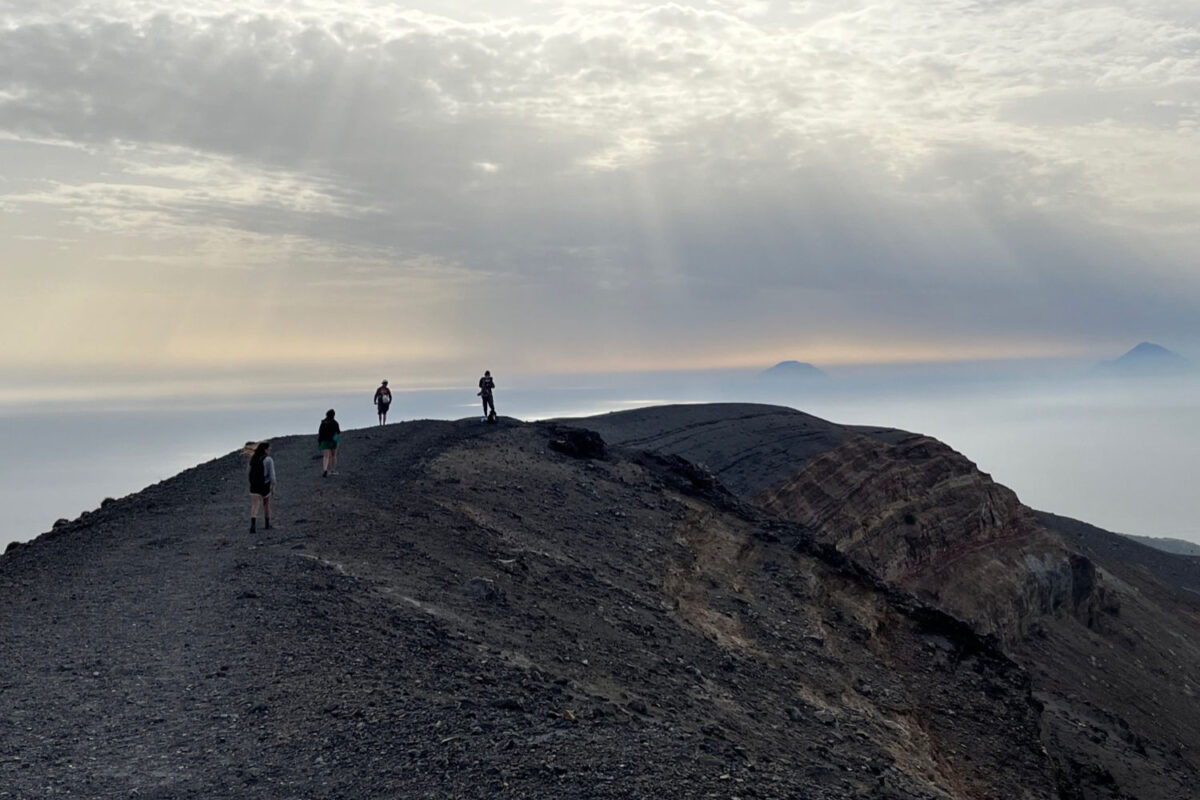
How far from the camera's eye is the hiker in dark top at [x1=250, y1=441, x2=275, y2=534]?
17.3m

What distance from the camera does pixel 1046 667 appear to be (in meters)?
39.5

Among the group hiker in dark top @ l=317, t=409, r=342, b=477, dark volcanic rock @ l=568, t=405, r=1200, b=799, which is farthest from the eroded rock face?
hiker in dark top @ l=317, t=409, r=342, b=477

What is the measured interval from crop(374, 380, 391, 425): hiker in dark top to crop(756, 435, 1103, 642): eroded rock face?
14.6 meters

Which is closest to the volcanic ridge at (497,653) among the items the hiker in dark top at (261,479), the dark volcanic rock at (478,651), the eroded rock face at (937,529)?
the dark volcanic rock at (478,651)

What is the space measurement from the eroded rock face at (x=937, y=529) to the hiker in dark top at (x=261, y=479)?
22.6 metres

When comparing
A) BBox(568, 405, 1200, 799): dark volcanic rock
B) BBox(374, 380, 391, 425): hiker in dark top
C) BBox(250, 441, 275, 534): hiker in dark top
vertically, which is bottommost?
BBox(568, 405, 1200, 799): dark volcanic rock

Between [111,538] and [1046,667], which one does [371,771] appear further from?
[1046,667]

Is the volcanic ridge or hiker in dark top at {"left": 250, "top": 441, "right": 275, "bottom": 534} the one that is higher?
hiker in dark top at {"left": 250, "top": 441, "right": 275, "bottom": 534}

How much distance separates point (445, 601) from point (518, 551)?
3963 millimetres

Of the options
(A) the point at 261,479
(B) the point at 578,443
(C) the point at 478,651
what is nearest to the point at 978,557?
(B) the point at 578,443

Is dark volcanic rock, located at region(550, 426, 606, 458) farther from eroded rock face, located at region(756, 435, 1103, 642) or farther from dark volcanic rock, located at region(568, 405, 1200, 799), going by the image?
eroded rock face, located at region(756, 435, 1103, 642)

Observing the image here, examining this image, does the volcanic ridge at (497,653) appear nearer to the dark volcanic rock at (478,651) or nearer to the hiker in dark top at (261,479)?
the dark volcanic rock at (478,651)

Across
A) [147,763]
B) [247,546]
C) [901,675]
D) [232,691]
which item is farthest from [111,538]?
[901,675]

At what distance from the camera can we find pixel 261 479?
1744cm
